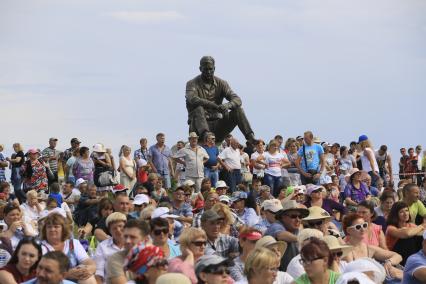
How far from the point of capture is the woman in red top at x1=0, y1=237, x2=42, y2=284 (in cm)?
927

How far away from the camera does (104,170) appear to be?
2247cm

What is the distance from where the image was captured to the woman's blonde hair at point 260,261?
29.1 ft

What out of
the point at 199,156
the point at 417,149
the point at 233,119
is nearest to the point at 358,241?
the point at 199,156

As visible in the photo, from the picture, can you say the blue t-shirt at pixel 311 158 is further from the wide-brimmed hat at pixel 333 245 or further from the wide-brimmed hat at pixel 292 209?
the wide-brimmed hat at pixel 333 245

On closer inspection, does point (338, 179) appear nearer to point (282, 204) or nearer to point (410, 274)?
point (282, 204)

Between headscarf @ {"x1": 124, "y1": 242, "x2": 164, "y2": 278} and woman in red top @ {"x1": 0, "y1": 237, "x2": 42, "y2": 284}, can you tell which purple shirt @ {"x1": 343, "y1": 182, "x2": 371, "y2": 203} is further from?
headscarf @ {"x1": 124, "y1": 242, "x2": 164, "y2": 278}

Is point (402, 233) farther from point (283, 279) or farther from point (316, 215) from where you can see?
point (283, 279)

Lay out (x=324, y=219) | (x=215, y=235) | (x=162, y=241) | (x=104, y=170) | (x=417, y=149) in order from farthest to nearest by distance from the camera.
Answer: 1. (x=417, y=149)
2. (x=104, y=170)
3. (x=324, y=219)
4. (x=215, y=235)
5. (x=162, y=241)

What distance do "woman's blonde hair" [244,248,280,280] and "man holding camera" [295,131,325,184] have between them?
47.2 feet

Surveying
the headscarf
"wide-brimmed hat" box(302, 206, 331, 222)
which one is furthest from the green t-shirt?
"wide-brimmed hat" box(302, 206, 331, 222)

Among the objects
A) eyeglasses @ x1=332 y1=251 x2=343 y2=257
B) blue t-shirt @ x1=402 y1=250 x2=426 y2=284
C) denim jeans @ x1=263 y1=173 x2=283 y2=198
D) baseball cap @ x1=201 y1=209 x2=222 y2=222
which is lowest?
blue t-shirt @ x1=402 y1=250 x2=426 y2=284

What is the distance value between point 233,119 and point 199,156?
5002 millimetres

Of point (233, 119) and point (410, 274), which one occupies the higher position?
point (233, 119)

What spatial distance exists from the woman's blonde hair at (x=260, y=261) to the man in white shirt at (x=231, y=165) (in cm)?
1479
